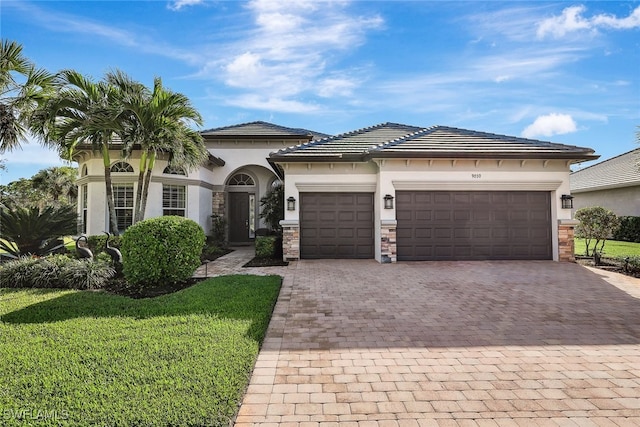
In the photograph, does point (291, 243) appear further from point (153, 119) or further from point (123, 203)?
point (123, 203)

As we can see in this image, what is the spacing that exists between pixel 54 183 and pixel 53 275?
25.0 metres

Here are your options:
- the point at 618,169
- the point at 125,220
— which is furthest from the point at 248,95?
the point at 618,169

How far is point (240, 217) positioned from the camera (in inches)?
627

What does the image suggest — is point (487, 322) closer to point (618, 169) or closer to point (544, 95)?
point (544, 95)

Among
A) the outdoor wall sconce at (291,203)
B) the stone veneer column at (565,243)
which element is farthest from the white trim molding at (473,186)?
the outdoor wall sconce at (291,203)

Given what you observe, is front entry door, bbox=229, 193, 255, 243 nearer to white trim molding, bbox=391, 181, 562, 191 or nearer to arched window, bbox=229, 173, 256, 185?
arched window, bbox=229, 173, 256, 185

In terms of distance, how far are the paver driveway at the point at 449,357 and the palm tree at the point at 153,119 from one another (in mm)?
6906

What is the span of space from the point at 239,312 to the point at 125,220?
33.3ft

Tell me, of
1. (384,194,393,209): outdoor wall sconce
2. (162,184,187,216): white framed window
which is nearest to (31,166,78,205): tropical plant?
(162,184,187,216): white framed window

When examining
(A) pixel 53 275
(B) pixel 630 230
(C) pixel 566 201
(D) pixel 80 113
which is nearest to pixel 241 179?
(D) pixel 80 113

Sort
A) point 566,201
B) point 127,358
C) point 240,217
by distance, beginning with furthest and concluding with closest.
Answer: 1. point 240,217
2. point 566,201
3. point 127,358

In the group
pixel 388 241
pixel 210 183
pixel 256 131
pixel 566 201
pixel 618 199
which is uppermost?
pixel 256 131

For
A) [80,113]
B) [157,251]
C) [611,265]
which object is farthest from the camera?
[80,113]

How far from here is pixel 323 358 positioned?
3.57 meters
